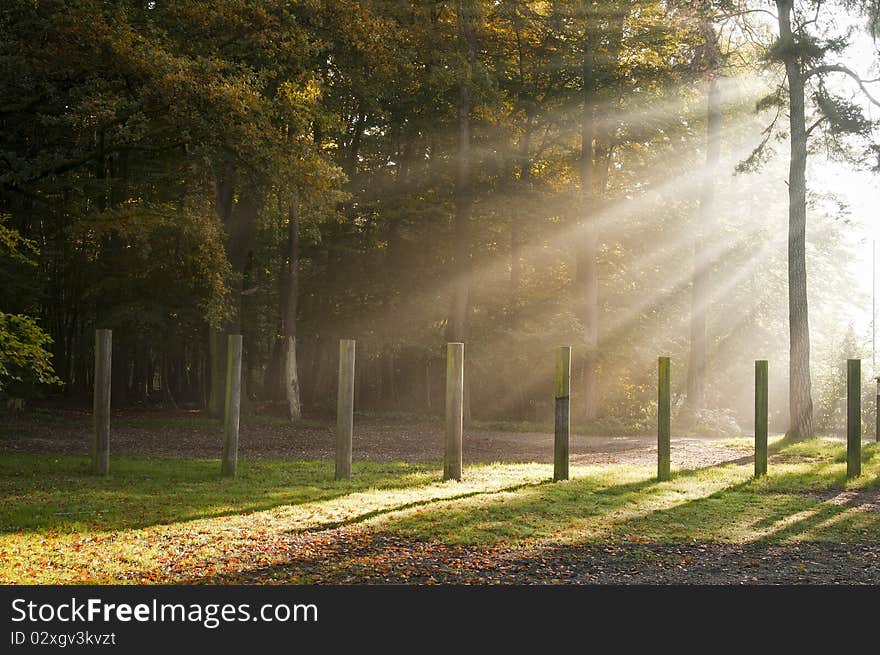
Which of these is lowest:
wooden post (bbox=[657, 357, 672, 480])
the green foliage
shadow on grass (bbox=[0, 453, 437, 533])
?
shadow on grass (bbox=[0, 453, 437, 533])

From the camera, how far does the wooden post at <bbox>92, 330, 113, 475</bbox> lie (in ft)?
42.5

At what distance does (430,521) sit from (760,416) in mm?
6148

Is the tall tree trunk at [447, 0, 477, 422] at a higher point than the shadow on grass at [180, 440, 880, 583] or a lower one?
higher

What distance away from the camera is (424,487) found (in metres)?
11.8

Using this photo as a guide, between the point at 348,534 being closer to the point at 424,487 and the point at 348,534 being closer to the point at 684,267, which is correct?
the point at 424,487

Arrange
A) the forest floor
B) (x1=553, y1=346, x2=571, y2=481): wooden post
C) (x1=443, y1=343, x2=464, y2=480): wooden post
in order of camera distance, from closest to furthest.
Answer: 1. the forest floor
2. (x1=443, y1=343, x2=464, y2=480): wooden post
3. (x1=553, y1=346, x2=571, y2=481): wooden post

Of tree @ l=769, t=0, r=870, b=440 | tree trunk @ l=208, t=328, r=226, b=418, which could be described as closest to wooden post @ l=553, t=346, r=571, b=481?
tree @ l=769, t=0, r=870, b=440

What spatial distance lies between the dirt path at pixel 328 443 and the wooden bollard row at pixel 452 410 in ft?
8.93

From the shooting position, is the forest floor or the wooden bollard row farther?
the wooden bollard row

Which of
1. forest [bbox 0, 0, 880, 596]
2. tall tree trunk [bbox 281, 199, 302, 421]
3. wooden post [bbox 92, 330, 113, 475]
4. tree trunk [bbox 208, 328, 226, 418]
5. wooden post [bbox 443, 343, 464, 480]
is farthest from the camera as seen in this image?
tall tree trunk [bbox 281, 199, 302, 421]

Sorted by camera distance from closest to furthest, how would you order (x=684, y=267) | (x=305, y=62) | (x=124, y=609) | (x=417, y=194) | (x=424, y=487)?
(x=124, y=609) → (x=424, y=487) → (x=305, y=62) → (x=417, y=194) → (x=684, y=267)

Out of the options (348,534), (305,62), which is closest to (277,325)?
(305,62)

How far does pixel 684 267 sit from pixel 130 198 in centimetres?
1953

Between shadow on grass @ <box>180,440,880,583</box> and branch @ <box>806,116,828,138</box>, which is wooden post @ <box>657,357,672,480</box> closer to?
shadow on grass @ <box>180,440,880,583</box>
